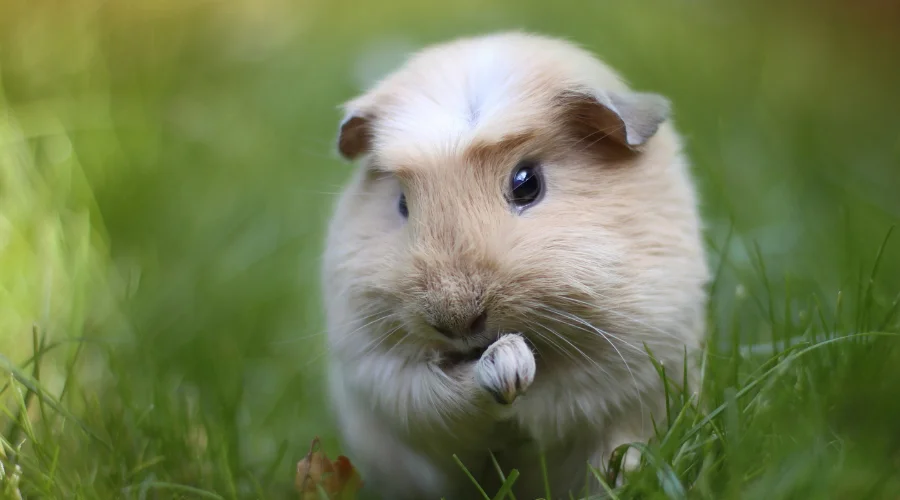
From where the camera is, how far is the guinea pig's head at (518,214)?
2.17 meters

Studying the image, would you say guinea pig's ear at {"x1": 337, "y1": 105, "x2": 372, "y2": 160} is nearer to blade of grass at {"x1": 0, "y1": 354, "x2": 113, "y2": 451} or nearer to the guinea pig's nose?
the guinea pig's nose

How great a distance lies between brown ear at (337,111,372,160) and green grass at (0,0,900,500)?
23 centimetres

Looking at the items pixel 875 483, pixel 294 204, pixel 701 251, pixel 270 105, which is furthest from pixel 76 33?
pixel 875 483

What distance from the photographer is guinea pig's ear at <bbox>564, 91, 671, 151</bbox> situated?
2.37 metres

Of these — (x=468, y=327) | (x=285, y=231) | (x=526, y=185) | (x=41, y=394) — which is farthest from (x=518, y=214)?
(x=285, y=231)

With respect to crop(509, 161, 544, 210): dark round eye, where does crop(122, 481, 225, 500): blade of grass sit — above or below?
below

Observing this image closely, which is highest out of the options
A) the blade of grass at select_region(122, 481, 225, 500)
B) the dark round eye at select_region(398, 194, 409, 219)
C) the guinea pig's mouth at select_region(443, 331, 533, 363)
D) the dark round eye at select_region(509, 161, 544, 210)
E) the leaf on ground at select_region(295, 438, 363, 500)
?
the dark round eye at select_region(509, 161, 544, 210)

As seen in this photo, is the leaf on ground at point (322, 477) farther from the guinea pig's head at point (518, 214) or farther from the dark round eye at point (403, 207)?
the dark round eye at point (403, 207)

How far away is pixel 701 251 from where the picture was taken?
2.63 meters

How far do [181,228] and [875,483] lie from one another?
367cm

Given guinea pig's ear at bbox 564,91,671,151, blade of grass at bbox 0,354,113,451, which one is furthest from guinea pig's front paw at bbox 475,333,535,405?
blade of grass at bbox 0,354,113,451

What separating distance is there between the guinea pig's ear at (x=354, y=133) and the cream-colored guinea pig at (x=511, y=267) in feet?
0.03

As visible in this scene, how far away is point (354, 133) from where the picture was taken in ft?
9.00

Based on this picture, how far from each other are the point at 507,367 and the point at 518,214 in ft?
1.54
